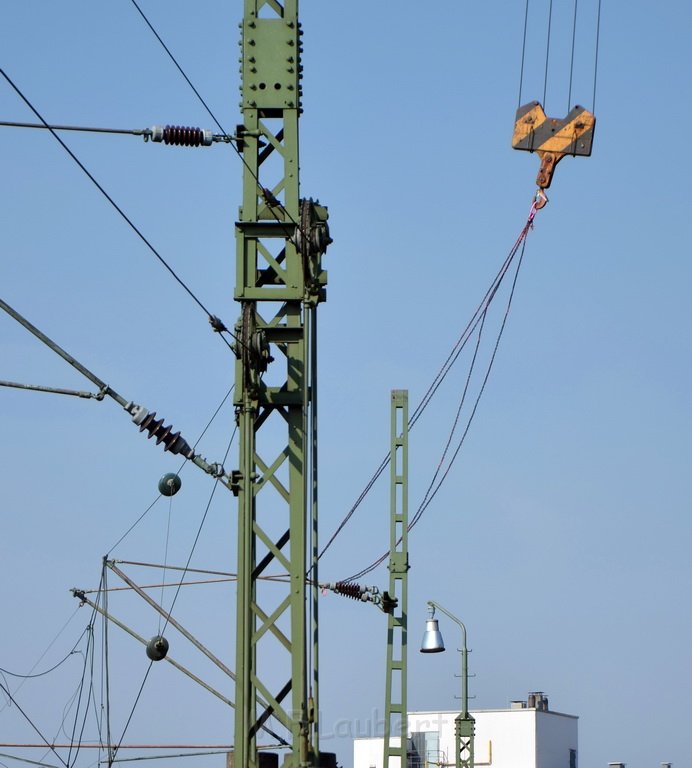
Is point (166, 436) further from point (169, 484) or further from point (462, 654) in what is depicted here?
point (462, 654)

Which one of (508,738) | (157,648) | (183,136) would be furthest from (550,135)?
(508,738)

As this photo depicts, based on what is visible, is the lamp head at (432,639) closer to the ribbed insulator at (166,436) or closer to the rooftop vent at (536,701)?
the ribbed insulator at (166,436)

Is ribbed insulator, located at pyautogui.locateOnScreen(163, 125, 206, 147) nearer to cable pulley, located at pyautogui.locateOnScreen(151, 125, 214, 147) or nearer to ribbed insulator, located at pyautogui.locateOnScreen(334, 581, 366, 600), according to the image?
cable pulley, located at pyautogui.locateOnScreen(151, 125, 214, 147)

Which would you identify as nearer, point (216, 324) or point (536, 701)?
point (216, 324)

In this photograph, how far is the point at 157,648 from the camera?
2147cm

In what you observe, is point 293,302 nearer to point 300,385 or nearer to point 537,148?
point 300,385

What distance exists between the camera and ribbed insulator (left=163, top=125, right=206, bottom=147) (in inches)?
615

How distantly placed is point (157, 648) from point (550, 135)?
7.93 metres

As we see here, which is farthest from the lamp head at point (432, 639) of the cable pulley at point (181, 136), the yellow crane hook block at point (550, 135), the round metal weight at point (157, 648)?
the cable pulley at point (181, 136)

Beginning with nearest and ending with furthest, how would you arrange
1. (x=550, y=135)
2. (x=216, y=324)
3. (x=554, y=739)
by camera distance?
(x=216, y=324), (x=550, y=135), (x=554, y=739)

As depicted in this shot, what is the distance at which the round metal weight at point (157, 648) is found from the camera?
21.4 meters

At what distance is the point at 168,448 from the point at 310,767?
3062 millimetres

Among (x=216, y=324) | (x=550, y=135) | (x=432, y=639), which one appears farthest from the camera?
(x=432, y=639)

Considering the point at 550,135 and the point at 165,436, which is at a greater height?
the point at 550,135
